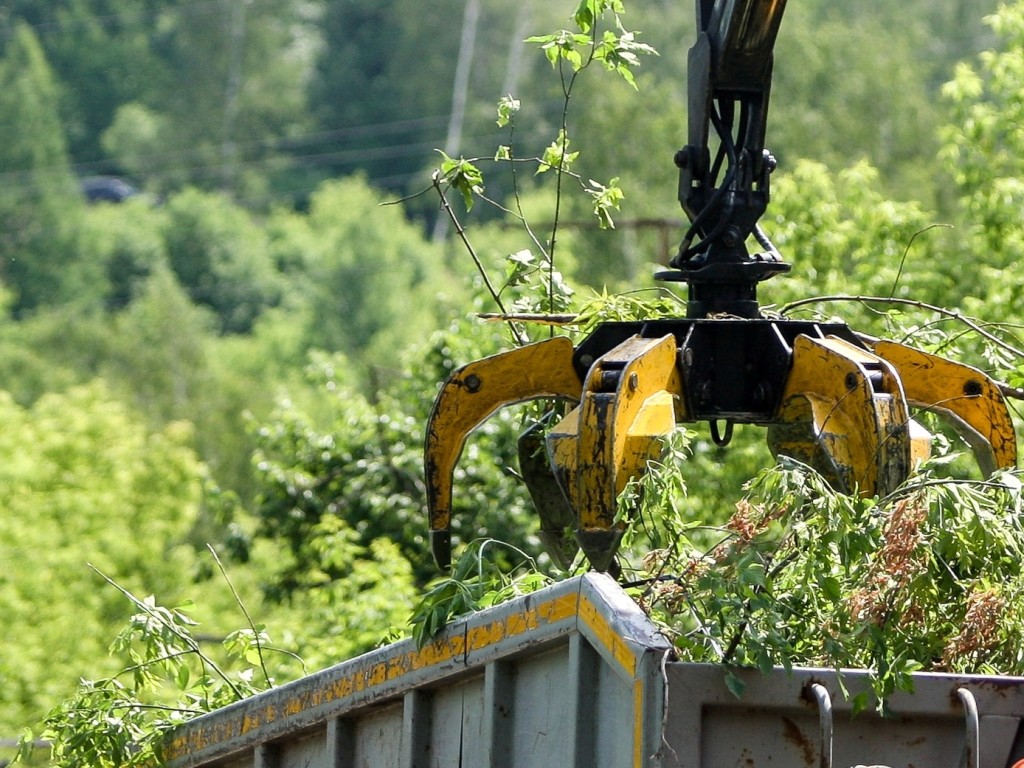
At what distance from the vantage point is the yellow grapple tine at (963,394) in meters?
5.75

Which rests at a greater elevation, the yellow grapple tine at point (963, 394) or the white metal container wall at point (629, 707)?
the yellow grapple tine at point (963, 394)

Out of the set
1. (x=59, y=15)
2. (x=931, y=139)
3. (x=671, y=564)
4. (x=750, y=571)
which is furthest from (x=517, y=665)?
(x=59, y=15)

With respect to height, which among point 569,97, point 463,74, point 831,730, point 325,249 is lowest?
point 831,730

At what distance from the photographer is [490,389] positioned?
575 cm

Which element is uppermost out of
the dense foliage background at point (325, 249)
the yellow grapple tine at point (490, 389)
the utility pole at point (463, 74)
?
the utility pole at point (463, 74)

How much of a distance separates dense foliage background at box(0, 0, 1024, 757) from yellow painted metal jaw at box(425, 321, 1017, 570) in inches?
63.4

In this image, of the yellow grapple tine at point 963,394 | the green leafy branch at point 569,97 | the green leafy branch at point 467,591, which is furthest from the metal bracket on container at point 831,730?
the green leafy branch at point 569,97

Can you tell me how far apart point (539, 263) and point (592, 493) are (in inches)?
126

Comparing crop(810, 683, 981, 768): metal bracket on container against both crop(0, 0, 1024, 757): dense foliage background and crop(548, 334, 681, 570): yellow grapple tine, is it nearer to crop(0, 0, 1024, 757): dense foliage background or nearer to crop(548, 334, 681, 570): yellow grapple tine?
crop(548, 334, 681, 570): yellow grapple tine

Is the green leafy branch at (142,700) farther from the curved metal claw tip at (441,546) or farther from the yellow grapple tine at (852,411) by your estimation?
the yellow grapple tine at (852,411)

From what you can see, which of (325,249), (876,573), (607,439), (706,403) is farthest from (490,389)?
(325,249)

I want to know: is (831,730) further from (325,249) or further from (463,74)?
(463,74)

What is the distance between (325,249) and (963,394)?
89.6 m

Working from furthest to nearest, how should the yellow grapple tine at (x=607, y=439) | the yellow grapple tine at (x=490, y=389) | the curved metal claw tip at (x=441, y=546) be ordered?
the curved metal claw tip at (x=441, y=546) < the yellow grapple tine at (x=490, y=389) < the yellow grapple tine at (x=607, y=439)
